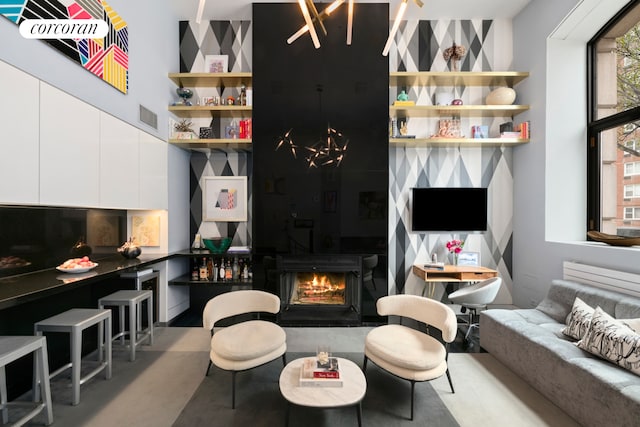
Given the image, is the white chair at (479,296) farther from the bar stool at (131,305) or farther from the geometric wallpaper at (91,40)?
the geometric wallpaper at (91,40)

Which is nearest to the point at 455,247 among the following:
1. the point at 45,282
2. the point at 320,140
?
the point at 320,140

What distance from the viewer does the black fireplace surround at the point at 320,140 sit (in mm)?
3410

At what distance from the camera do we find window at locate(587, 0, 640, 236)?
2.82 metres

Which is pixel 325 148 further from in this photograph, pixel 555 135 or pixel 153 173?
pixel 555 135

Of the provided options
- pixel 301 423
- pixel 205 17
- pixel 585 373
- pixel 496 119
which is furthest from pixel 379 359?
pixel 205 17

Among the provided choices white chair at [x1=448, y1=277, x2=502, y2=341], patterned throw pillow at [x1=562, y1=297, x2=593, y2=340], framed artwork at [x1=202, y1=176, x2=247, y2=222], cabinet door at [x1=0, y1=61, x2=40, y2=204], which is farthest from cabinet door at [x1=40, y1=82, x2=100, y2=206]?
patterned throw pillow at [x1=562, y1=297, x2=593, y2=340]

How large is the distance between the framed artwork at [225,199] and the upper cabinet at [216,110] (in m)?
0.47

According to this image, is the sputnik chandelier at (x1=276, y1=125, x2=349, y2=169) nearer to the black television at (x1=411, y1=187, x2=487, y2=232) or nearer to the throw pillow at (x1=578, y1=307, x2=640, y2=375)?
the black television at (x1=411, y1=187, x2=487, y2=232)

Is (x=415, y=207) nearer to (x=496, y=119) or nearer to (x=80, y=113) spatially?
(x=496, y=119)

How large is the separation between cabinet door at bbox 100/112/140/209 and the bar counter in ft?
1.91

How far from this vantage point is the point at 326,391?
5.31 ft

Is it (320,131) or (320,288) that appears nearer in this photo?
(320,131)

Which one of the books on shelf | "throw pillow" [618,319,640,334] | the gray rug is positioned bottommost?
the gray rug

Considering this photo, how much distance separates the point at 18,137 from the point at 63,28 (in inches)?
40.3
